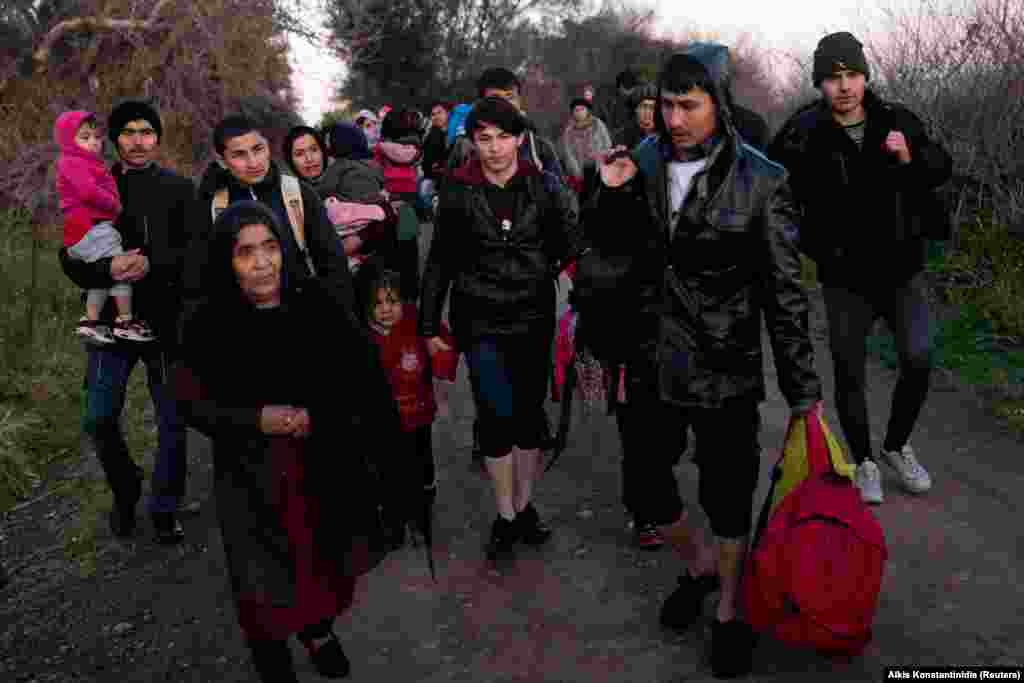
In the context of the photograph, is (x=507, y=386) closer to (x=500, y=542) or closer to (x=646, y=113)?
(x=500, y=542)

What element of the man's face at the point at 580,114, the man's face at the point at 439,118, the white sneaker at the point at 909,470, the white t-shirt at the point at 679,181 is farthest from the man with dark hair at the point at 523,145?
the man's face at the point at 439,118

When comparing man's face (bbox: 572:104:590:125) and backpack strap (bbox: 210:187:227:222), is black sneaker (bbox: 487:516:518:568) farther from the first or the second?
man's face (bbox: 572:104:590:125)

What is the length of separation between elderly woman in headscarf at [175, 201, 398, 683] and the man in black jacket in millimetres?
1783

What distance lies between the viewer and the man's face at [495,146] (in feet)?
12.2

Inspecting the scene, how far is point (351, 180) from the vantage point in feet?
16.2

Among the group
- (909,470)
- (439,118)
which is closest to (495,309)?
(909,470)

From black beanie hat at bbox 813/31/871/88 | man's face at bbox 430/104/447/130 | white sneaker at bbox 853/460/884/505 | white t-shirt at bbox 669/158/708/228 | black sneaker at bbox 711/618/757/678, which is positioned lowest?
black sneaker at bbox 711/618/757/678

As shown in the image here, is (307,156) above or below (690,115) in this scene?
below

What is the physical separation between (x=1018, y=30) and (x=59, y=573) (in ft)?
25.7

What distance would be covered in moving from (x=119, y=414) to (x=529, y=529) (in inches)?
87.0

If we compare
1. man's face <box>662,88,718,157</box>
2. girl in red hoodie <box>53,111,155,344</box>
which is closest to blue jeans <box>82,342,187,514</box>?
girl in red hoodie <box>53,111,155,344</box>

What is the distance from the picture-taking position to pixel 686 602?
3320 mm

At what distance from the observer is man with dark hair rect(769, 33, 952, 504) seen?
3938 mm

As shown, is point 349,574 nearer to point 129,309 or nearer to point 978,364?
point 129,309
